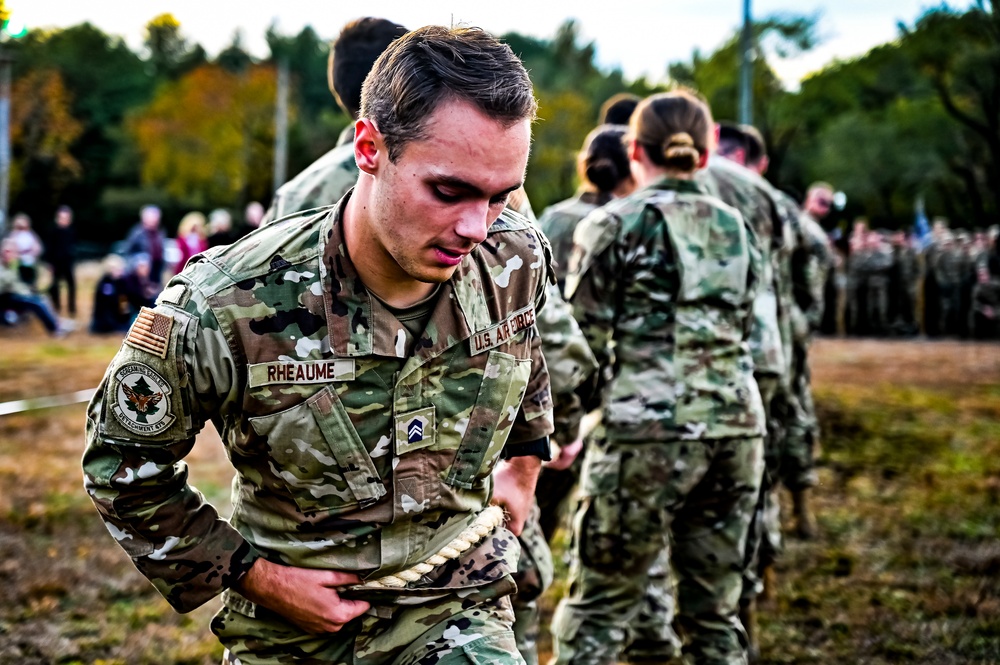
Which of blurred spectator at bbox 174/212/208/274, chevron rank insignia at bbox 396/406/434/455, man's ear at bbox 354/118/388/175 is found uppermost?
blurred spectator at bbox 174/212/208/274

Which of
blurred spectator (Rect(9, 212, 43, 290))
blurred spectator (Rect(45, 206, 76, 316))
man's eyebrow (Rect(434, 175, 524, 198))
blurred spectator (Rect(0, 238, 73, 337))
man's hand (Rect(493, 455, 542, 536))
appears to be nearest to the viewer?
man's eyebrow (Rect(434, 175, 524, 198))

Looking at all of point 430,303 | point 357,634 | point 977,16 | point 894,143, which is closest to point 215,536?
point 357,634

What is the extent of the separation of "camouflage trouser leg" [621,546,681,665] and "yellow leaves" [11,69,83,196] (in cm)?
4224

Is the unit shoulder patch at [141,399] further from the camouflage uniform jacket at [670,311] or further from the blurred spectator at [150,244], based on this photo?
the blurred spectator at [150,244]

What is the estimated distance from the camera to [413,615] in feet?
7.79

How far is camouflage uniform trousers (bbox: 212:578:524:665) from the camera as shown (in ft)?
7.72

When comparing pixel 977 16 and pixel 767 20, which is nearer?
pixel 977 16

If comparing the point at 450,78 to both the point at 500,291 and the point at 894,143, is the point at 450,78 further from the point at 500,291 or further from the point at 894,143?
the point at 894,143

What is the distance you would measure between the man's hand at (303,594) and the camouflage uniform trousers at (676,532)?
1.90m

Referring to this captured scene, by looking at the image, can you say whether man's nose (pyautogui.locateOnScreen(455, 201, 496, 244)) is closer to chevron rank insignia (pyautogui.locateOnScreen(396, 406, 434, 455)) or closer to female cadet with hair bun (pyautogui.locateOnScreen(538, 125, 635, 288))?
chevron rank insignia (pyautogui.locateOnScreen(396, 406, 434, 455))

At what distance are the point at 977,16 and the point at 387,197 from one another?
14.9 meters

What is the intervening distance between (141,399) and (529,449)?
1004mm

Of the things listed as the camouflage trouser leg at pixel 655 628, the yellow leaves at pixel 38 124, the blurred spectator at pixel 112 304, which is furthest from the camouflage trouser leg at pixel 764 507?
the yellow leaves at pixel 38 124

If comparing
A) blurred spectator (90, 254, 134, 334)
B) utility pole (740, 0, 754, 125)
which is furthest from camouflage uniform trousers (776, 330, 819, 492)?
blurred spectator (90, 254, 134, 334)
